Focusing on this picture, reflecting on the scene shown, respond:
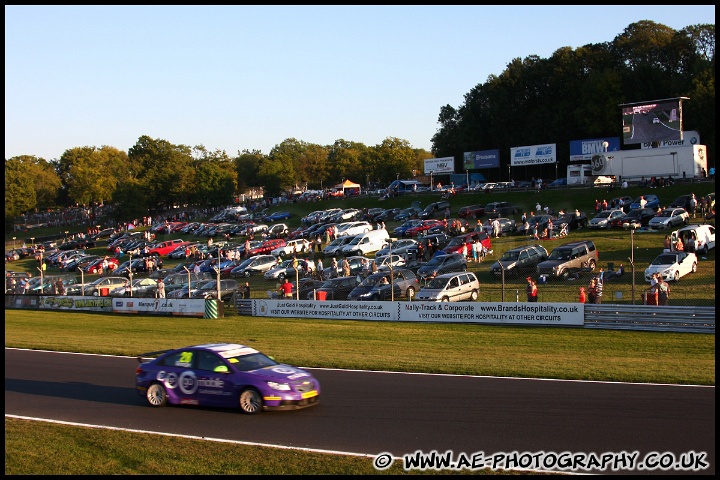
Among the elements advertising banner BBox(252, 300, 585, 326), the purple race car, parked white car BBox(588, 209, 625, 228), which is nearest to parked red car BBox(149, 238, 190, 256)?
advertising banner BBox(252, 300, 585, 326)

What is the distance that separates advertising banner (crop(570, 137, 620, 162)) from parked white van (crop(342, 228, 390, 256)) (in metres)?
38.4

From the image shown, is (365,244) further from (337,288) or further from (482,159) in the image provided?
(482,159)

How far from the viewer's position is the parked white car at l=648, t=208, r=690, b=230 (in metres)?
40.8

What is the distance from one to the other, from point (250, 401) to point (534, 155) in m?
71.8

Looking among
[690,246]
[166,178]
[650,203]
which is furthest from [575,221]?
[166,178]

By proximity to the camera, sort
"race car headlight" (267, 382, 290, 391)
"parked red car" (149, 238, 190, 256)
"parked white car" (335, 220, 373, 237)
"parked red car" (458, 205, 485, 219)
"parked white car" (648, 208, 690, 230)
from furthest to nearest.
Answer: "parked red car" (149, 238, 190, 256), "parked red car" (458, 205, 485, 219), "parked white car" (335, 220, 373, 237), "parked white car" (648, 208, 690, 230), "race car headlight" (267, 382, 290, 391)

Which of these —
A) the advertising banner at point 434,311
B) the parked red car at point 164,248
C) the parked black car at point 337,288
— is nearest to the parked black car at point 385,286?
the parked black car at point 337,288

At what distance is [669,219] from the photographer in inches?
1615

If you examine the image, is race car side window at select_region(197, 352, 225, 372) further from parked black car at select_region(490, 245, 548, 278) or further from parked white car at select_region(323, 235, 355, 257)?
parked white car at select_region(323, 235, 355, 257)

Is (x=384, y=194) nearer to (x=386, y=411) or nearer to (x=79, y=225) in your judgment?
(x=79, y=225)

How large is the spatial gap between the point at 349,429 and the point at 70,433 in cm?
478

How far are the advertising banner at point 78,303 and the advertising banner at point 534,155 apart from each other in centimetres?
5457

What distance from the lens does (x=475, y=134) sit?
97562 millimetres

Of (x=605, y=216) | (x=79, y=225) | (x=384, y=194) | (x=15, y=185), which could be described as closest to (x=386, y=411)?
(x=605, y=216)
